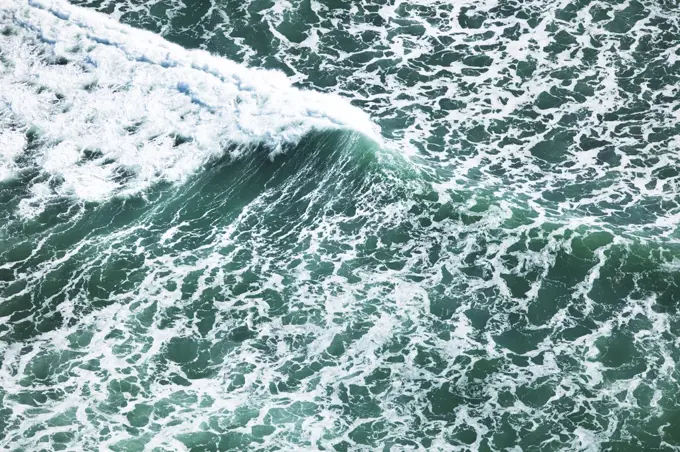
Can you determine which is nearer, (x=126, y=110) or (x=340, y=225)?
(x=340, y=225)

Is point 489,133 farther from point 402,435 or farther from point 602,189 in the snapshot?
point 402,435

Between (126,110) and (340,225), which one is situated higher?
(126,110)

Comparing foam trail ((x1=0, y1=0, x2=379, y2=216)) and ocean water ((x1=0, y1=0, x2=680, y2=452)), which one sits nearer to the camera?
ocean water ((x1=0, y1=0, x2=680, y2=452))

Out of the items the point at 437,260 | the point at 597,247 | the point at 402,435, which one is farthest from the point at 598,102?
the point at 402,435

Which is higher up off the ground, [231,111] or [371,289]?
[231,111]
